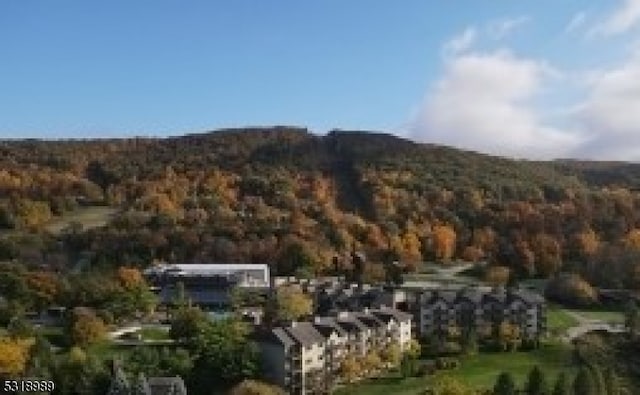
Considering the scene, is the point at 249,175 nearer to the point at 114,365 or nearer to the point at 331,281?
the point at 331,281

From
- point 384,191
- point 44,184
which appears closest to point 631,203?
point 384,191

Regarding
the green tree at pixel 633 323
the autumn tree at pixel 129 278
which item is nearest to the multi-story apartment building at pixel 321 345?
the green tree at pixel 633 323

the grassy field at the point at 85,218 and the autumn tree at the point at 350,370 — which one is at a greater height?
the grassy field at the point at 85,218

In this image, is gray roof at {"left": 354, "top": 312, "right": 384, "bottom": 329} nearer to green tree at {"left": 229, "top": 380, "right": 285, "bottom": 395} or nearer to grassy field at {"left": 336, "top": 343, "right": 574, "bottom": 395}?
grassy field at {"left": 336, "top": 343, "right": 574, "bottom": 395}

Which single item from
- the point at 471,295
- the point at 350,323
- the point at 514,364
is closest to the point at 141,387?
the point at 350,323

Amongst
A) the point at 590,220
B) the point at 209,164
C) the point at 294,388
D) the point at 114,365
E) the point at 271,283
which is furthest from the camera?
the point at 209,164

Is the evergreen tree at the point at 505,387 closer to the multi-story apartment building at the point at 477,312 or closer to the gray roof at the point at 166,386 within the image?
the gray roof at the point at 166,386
